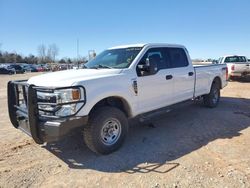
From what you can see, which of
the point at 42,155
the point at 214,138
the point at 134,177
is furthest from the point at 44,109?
the point at 214,138

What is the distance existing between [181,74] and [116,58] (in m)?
1.80

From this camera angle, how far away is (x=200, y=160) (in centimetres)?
445

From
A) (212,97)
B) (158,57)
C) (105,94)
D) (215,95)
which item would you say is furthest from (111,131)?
(215,95)

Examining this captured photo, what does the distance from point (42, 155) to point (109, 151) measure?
4.05 feet

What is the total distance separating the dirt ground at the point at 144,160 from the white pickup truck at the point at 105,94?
45cm

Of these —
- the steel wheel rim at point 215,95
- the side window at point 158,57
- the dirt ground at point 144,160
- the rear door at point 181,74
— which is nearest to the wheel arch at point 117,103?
the dirt ground at point 144,160

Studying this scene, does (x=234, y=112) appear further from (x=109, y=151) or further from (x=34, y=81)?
(x=34, y=81)

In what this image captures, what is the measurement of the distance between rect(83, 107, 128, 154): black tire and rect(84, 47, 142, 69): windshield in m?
1.05

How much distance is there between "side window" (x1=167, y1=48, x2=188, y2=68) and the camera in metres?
6.45

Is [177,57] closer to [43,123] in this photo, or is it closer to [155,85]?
[155,85]

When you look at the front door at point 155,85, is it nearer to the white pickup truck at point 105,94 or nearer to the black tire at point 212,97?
the white pickup truck at point 105,94

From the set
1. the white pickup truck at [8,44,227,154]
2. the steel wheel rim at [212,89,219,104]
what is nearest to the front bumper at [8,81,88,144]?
the white pickup truck at [8,44,227,154]

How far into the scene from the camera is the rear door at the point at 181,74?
6.37 metres

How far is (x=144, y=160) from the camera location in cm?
451
